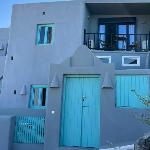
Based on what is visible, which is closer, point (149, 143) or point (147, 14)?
point (149, 143)

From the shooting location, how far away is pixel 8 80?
17281mm

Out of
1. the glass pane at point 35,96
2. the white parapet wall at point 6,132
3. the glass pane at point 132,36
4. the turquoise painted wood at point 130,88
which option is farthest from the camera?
the glass pane at point 132,36

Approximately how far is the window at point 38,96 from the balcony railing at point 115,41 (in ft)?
12.0

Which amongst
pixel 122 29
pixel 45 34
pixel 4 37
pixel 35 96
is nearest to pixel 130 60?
pixel 122 29

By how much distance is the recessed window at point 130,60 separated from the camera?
15.3 m

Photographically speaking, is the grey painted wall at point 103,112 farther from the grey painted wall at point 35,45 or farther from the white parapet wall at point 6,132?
the grey painted wall at point 35,45

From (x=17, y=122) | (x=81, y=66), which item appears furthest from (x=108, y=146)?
(x=17, y=122)

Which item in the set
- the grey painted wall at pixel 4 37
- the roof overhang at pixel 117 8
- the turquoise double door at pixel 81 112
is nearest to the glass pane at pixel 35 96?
the turquoise double door at pixel 81 112

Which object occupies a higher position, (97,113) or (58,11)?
(58,11)

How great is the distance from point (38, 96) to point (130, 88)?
6.70 meters

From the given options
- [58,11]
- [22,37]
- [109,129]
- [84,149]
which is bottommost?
[84,149]

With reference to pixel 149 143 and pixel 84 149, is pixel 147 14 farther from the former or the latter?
pixel 149 143

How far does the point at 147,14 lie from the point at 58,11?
5.46 m

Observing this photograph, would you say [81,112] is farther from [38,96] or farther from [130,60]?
[38,96]
